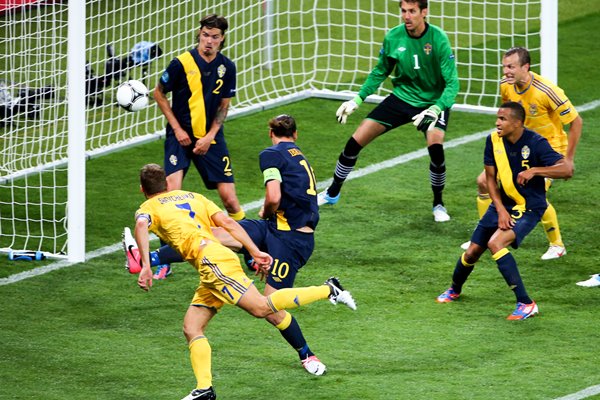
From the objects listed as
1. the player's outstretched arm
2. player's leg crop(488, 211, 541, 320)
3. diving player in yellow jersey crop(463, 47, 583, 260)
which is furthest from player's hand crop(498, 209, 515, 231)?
the player's outstretched arm

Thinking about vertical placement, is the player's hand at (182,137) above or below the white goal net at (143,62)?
above

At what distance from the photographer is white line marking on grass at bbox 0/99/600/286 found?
1134 centimetres

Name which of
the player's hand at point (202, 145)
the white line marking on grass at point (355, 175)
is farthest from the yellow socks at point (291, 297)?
the white line marking on grass at point (355, 175)

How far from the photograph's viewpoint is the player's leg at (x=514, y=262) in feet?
32.8

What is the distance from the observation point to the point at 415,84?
1237 cm

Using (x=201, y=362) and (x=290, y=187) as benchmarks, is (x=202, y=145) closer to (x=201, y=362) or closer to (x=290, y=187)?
(x=290, y=187)

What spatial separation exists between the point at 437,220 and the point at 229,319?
302cm

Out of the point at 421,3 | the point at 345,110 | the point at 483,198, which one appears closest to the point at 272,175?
the point at 345,110

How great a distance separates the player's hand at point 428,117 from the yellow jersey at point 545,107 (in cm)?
59

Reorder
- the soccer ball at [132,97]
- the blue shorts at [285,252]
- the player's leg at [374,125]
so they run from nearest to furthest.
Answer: the blue shorts at [285,252] → the soccer ball at [132,97] → the player's leg at [374,125]

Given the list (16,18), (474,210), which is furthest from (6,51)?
(474,210)

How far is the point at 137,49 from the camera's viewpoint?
48.6ft

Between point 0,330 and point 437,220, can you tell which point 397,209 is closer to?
point 437,220

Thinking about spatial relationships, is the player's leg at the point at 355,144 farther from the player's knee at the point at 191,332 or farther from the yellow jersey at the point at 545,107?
the player's knee at the point at 191,332
